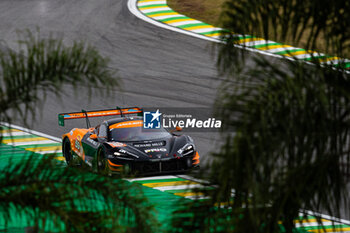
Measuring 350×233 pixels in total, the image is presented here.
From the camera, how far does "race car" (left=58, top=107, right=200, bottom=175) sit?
1196cm

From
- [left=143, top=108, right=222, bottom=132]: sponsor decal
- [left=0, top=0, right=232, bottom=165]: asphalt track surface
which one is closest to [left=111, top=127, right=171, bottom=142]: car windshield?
[left=0, top=0, right=232, bottom=165]: asphalt track surface

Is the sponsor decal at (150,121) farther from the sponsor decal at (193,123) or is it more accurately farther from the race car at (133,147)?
the sponsor decal at (193,123)

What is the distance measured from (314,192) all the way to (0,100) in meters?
2.84

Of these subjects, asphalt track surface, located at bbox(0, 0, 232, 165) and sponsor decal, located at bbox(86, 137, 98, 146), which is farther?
asphalt track surface, located at bbox(0, 0, 232, 165)

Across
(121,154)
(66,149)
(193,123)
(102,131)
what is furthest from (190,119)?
(121,154)

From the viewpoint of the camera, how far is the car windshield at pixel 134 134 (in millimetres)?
12555

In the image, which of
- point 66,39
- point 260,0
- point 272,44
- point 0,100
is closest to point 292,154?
point 260,0

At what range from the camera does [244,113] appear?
4.45m

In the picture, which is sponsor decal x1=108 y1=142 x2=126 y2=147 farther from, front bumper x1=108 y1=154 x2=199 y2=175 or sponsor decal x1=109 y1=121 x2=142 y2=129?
sponsor decal x1=109 y1=121 x2=142 y2=129

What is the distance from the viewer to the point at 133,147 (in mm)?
12141

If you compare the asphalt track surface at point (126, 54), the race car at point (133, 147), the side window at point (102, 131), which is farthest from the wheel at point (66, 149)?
the asphalt track surface at point (126, 54)

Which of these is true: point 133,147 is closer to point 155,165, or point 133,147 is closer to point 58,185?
point 155,165

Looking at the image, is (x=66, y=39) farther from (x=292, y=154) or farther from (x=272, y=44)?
(x=292, y=154)

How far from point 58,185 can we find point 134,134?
763 centimetres
